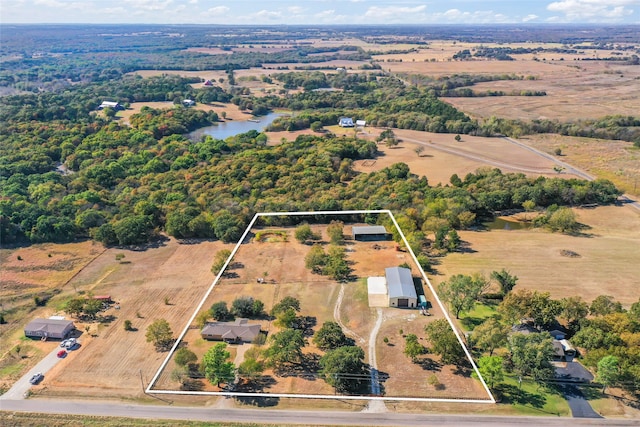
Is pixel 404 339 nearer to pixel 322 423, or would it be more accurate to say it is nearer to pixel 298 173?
pixel 322 423

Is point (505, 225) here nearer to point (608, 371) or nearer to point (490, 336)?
point (490, 336)

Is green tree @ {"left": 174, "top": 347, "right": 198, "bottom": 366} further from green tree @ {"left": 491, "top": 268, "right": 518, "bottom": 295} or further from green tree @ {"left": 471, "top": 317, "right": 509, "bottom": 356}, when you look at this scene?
green tree @ {"left": 491, "top": 268, "right": 518, "bottom": 295}

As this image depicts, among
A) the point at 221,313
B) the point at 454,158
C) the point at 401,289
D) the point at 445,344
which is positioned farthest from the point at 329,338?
the point at 454,158

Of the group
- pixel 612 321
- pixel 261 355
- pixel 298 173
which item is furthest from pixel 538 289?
pixel 298 173

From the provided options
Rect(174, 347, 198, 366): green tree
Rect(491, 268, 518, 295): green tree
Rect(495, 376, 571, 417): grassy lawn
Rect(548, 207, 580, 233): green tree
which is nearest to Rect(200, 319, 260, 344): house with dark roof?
Rect(174, 347, 198, 366): green tree

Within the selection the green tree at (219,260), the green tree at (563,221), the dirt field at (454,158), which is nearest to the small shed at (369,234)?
the green tree at (219,260)

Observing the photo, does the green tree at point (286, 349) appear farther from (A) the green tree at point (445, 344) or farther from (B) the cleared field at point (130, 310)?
(A) the green tree at point (445, 344)
